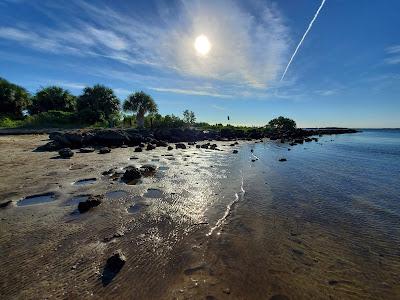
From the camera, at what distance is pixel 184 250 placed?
732 cm

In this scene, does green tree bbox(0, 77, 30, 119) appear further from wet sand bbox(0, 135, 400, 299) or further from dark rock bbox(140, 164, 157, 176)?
wet sand bbox(0, 135, 400, 299)

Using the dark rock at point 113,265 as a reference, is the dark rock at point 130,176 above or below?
above

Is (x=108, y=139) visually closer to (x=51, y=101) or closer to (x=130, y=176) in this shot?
(x=130, y=176)

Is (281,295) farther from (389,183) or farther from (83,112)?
(83,112)

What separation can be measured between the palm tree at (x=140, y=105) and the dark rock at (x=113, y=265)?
66204 mm

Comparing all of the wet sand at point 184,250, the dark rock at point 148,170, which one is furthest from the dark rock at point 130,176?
the wet sand at point 184,250

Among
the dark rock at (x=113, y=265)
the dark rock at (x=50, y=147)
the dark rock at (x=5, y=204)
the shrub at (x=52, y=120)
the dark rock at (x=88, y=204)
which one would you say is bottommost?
the dark rock at (x=113, y=265)

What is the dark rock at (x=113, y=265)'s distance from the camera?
5.98m

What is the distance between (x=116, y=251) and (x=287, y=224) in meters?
6.31

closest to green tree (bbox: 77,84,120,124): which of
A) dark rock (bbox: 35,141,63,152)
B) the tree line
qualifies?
the tree line

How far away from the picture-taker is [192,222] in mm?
9359

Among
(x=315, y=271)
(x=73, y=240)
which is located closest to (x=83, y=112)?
(x=73, y=240)

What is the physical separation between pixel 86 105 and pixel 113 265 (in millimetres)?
79387

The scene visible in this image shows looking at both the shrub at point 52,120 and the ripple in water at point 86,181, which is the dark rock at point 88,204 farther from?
the shrub at point 52,120
